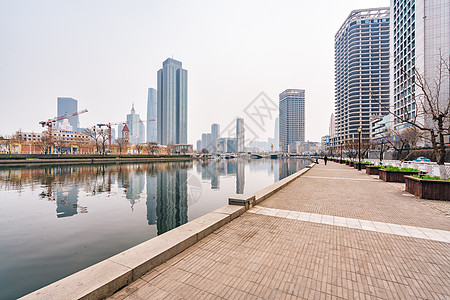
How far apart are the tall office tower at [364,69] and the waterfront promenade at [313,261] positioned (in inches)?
5074

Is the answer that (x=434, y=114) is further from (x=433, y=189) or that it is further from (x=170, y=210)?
(x=170, y=210)

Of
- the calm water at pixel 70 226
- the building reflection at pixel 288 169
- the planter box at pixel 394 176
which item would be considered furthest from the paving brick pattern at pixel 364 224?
the building reflection at pixel 288 169

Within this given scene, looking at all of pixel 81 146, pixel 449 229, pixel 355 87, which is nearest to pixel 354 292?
pixel 449 229

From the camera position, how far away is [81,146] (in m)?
95.9

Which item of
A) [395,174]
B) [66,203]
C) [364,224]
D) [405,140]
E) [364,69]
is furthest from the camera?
[364,69]

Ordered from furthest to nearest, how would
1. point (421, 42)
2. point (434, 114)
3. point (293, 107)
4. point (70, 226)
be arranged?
point (293, 107) → point (421, 42) → point (434, 114) → point (70, 226)

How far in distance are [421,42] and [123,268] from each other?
85.3 m

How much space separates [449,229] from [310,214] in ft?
12.0

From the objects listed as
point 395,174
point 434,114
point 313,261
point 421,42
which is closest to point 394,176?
point 395,174

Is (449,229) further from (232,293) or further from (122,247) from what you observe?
(122,247)

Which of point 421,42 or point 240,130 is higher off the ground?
point 421,42

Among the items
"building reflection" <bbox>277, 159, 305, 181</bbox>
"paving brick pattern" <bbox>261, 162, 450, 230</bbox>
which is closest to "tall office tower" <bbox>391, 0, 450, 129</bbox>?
"building reflection" <bbox>277, 159, 305, 181</bbox>

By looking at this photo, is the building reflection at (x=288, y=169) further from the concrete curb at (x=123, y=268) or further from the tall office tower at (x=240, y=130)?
the tall office tower at (x=240, y=130)

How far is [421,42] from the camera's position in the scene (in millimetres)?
58500
